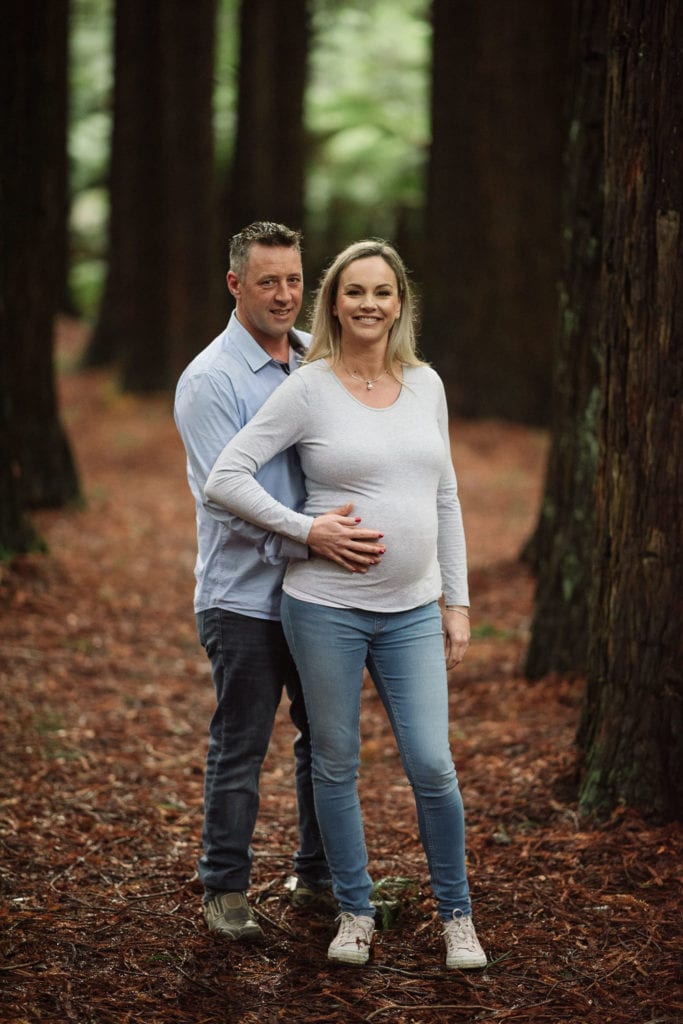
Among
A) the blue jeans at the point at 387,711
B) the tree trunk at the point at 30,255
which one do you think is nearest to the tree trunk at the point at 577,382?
the blue jeans at the point at 387,711

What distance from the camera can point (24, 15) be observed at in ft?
28.6

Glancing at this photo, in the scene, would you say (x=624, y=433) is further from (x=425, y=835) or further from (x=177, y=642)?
(x=177, y=642)

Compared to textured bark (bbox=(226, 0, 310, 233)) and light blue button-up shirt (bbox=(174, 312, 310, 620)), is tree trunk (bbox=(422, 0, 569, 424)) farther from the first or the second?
light blue button-up shirt (bbox=(174, 312, 310, 620))

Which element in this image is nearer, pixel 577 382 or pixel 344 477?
pixel 344 477

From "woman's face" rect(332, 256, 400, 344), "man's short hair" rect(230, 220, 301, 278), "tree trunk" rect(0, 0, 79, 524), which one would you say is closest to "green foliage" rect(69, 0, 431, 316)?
"tree trunk" rect(0, 0, 79, 524)

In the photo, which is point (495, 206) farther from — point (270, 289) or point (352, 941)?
point (352, 941)

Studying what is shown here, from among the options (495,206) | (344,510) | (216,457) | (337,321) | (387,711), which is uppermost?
(495,206)

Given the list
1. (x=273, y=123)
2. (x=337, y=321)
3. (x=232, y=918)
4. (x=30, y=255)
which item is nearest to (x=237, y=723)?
(x=232, y=918)

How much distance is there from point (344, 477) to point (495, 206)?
12.9 meters

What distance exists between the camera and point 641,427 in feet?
14.3

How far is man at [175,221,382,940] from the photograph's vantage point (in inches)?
151

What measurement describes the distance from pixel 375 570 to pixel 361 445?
401 mm

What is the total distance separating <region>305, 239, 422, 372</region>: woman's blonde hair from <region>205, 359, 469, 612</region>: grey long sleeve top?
0.28 feet

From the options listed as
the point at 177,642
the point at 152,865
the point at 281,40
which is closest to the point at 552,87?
the point at 281,40
